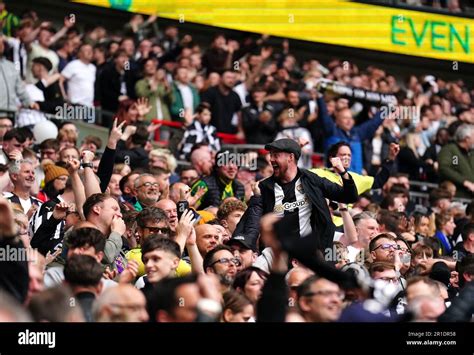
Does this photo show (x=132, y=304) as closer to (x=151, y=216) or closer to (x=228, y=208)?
(x=151, y=216)

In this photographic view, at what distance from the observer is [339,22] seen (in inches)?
838

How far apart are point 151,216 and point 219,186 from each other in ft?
11.0

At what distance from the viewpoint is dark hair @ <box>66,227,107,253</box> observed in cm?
888

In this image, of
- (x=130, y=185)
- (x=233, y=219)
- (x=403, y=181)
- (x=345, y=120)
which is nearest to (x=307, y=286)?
(x=233, y=219)

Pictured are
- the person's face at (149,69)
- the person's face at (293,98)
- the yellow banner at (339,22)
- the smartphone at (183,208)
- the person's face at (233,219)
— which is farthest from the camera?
the yellow banner at (339,22)

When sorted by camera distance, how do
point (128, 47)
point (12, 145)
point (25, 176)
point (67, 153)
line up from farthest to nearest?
point (128, 47) < point (12, 145) < point (67, 153) < point (25, 176)

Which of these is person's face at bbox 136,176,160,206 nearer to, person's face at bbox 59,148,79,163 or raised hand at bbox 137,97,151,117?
person's face at bbox 59,148,79,163

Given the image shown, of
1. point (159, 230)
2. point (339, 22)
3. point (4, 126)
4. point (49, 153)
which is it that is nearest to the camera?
point (159, 230)

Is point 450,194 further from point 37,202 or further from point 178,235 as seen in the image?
point 178,235

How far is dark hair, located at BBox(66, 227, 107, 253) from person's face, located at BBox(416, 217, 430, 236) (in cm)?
657

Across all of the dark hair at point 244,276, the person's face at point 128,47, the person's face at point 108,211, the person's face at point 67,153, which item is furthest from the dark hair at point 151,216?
the person's face at point 128,47

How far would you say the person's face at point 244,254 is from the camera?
10547mm

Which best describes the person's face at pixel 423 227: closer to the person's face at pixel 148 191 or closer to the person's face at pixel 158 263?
the person's face at pixel 148 191

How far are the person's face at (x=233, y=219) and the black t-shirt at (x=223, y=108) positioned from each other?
20.0ft
